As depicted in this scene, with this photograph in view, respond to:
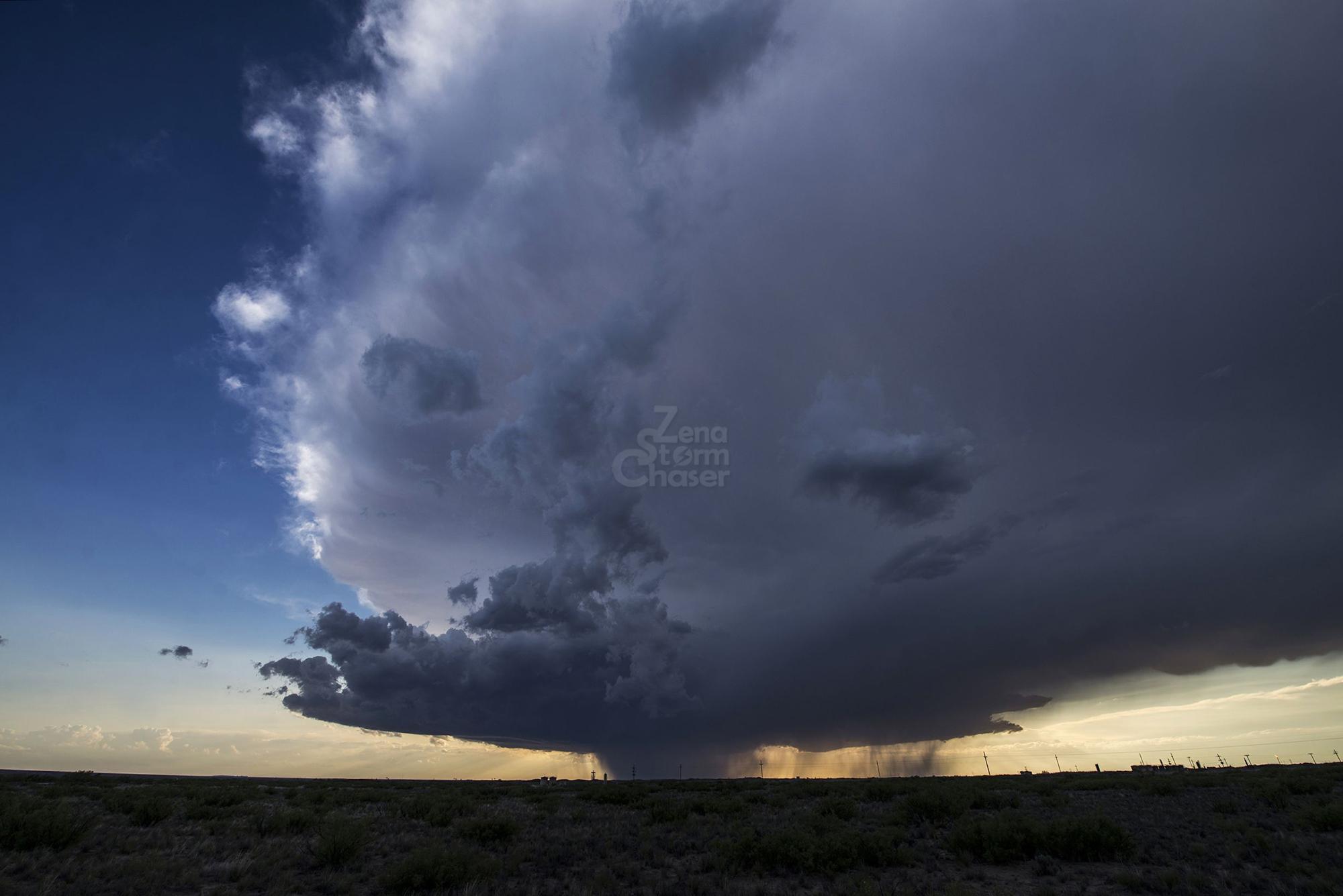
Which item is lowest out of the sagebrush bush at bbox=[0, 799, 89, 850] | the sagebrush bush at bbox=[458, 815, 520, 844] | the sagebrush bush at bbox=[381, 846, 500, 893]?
the sagebrush bush at bbox=[458, 815, 520, 844]

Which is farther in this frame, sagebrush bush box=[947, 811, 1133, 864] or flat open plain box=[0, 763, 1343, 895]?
sagebrush bush box=[947, 811, 1133, 864]

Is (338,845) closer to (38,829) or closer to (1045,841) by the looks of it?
(38,829)

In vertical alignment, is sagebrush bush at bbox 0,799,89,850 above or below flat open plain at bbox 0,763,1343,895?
above

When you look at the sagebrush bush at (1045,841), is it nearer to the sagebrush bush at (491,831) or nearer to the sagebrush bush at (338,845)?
the sagebrush bush at (491,831)

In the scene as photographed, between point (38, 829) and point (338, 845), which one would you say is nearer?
point (38, 829)

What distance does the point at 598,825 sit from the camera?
29.0 metres

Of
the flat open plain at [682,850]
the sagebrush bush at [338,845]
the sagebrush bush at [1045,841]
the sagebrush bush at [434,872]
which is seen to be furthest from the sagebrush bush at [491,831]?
the sagebrush bush at [1045,841]

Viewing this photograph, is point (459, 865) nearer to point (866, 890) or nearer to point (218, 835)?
point (866, 890)

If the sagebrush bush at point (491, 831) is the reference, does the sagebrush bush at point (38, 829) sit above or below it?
above

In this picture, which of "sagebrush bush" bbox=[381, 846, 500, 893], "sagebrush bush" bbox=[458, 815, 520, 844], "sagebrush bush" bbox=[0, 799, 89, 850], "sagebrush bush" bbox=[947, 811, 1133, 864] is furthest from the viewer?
"sagebrush bush" bbox=[458, 815, 520, 844]

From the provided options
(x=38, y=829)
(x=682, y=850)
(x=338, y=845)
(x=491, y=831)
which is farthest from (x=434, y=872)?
(x=38, y=829)

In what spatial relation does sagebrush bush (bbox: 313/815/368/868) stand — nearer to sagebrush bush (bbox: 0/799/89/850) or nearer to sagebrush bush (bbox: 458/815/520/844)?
sagebrush bush (bbox: 458/815/520/844)

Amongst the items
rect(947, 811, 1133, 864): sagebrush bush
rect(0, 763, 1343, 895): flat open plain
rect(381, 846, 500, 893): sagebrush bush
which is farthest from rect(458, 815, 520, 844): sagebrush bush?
rect(947, 811, 1133, 864): sagebrush bush

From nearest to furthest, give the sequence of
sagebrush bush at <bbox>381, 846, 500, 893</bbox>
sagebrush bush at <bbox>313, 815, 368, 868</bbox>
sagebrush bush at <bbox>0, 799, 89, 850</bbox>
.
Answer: sagebrush bush at <bbox>381, 846, 500, 893</bbox> < sagebrush bush at <bbox>0, 799, 89, 850</bbox> < sagebrush bush at <bbox>313, 815, 368, 868</bbox>
